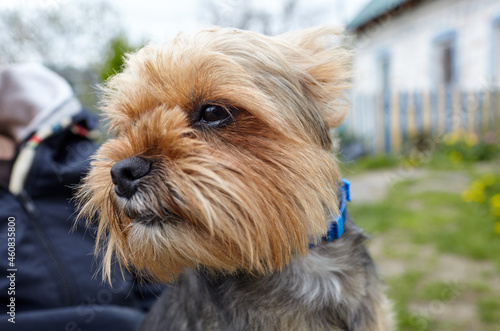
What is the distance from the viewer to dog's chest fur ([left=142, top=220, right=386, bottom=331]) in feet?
5.14

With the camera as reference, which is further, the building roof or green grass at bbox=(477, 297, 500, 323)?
the building roof

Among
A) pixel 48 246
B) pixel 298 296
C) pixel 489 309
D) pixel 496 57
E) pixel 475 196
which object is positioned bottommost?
pixel 489 309

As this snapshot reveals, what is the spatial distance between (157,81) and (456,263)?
361cm

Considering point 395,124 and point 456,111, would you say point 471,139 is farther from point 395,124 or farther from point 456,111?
point 395,124

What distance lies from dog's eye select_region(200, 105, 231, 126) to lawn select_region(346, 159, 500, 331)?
8.27 feet

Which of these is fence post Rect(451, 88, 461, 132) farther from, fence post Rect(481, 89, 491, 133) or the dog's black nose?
the dog's black nose

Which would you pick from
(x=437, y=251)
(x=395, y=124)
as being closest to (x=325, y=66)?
(x=437, y=251)

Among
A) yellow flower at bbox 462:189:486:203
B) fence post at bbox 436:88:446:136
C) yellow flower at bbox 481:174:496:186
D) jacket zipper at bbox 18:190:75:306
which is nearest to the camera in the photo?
jacket zipper at bbox 18:190:75:306

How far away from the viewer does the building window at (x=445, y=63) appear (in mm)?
5773

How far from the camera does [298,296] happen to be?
5.28 ft

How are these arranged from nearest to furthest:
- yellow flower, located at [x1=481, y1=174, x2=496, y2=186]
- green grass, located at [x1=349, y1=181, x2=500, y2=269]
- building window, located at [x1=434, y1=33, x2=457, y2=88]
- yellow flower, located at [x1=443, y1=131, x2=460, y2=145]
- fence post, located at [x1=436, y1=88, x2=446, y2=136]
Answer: green grass, located at [x1=349, y1=181, x2=500, y2=269], yellow flower, located at [x1=481, y1=174, x2=496, y2=186], building window, located at [x1=434, y1=33, x2=457, y2=88], yellow flower, located at [x1=443, y1=131, x2=460, y2=145], fence post, located at [x1=436, y1=88, x2=446, y2=136]

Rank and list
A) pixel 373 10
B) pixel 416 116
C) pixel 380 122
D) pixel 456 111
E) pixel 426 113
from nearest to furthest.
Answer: pixel 373 10 → pixel 456 111 → pixel 426 113 → pixel 416 116 → pixel 380 122

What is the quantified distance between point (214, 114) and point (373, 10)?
2.72 metres

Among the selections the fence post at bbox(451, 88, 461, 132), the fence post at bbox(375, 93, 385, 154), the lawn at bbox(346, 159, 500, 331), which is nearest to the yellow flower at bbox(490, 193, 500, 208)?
the lawn at bbox(346, 159, 500, 331)
